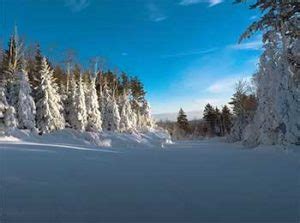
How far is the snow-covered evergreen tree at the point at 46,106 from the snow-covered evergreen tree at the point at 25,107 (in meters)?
1.52

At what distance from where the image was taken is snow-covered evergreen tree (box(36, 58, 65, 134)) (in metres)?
34.7

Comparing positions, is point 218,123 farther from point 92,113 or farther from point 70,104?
point 70,104

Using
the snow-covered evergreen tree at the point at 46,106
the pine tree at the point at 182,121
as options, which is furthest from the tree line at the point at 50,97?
the pine tree at the point at 182,121

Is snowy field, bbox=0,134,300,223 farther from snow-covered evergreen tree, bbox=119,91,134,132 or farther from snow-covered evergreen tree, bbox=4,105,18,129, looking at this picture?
snow-covered evergreen tree, bbox=119,91,134,132

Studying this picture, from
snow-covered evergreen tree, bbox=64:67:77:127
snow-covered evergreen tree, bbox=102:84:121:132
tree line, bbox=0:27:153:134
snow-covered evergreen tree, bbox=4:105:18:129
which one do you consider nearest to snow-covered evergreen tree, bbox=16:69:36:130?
tree line, bbox=0:27:153:134

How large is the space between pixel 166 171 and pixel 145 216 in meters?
4.81

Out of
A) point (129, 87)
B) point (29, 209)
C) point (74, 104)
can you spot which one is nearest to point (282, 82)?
point (29, 209)

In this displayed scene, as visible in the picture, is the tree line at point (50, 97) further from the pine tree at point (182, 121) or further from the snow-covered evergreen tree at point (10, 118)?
the pine tree at point (182, 121)

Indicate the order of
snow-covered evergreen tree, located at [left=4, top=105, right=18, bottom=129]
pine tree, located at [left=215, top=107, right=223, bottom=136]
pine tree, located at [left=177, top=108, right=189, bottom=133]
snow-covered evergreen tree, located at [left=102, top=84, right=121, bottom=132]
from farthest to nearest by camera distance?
pine tree, located at [left=177, top=108, right=189, bottom=133] < pine tree, located at [left=215, top=107, right=223, bottom=136] < snow-covered evergreen tree, located at [left=102, top=84, right=121, bottom=132] < snow-covered evergreen tree, located at [left=4, top=105, right=18, bottom=129]

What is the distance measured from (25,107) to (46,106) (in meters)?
2.52

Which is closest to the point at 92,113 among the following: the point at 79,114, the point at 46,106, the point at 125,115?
the point at 79,114

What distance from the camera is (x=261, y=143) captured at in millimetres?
25406

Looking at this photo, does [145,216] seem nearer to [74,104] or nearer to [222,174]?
[222,174]

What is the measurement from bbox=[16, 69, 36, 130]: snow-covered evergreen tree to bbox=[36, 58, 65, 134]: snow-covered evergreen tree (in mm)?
1520
